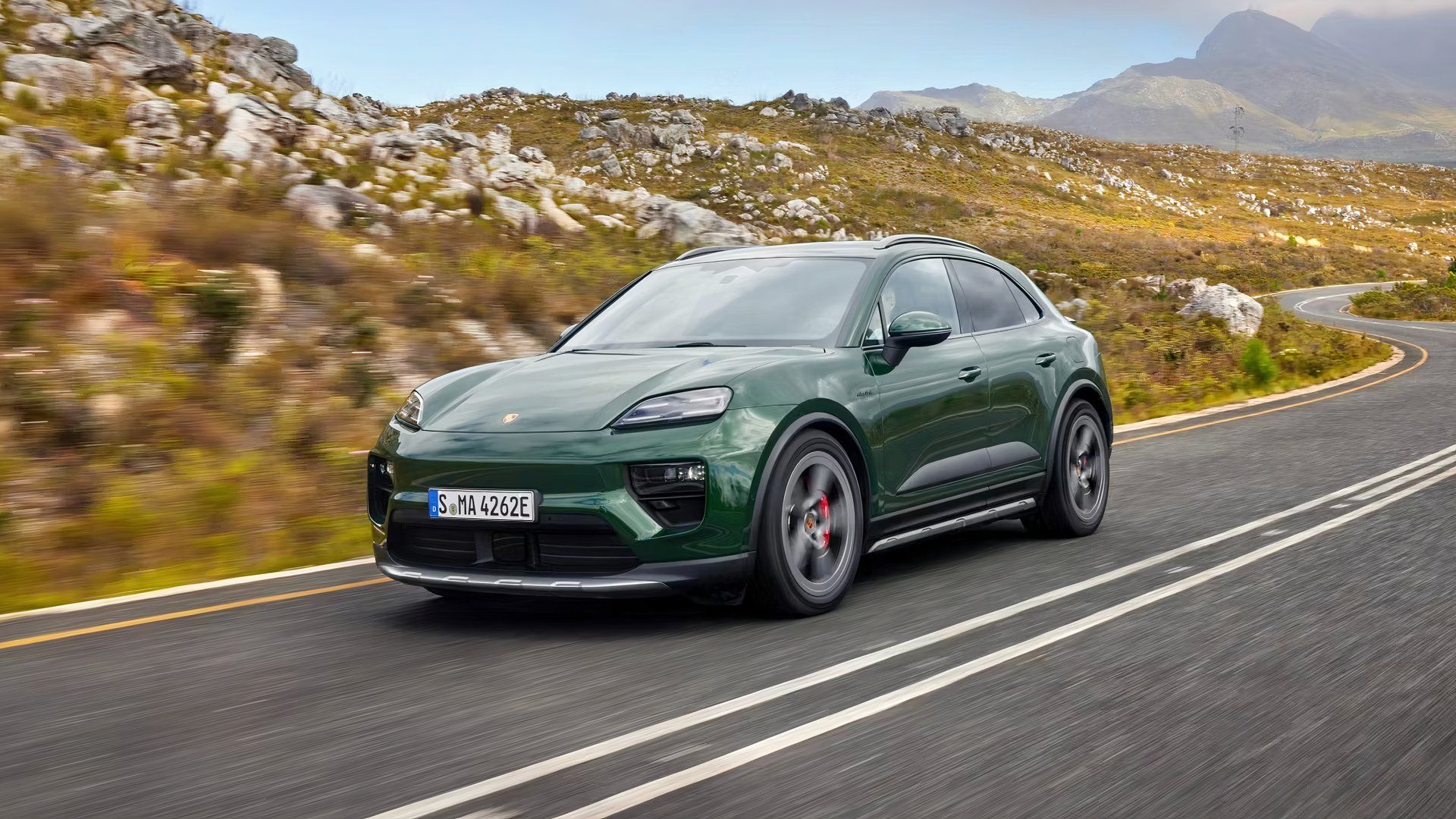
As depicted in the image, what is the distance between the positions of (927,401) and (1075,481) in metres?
1.82

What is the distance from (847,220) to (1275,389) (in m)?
30.7

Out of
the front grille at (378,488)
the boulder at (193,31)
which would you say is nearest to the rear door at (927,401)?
the front grille at (378,488)

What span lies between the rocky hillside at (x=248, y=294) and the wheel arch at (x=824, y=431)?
3155 millimetres

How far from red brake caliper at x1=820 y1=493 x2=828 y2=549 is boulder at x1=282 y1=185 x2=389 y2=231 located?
32.7ft

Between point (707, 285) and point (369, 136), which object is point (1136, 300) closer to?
point (369, 136)

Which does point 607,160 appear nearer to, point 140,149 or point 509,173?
point 509,173

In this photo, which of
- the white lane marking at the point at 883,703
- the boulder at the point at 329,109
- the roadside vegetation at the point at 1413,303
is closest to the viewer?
the white lane marking at the point at 883,703

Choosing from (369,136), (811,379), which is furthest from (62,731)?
(369,136)

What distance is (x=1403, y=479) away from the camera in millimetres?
9898

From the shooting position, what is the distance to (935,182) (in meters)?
71.5

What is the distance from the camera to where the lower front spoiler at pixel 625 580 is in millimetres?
Result: 5004

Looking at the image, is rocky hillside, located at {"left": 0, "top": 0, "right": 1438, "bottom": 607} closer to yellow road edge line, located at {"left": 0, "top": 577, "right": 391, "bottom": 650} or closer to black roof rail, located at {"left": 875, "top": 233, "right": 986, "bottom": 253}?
yellow road edge line, located at {"left": 0, "top": 577, "right": 391, "bottom": 650}

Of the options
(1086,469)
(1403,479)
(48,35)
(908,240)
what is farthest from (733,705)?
(48,35)

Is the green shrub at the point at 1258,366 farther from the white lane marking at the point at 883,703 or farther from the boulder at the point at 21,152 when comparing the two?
the boulder at the point at 21,152
